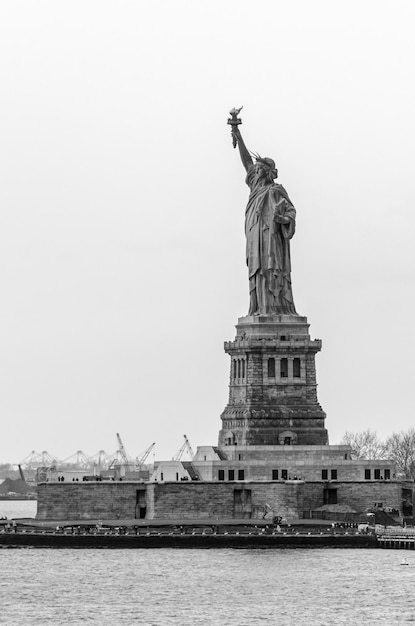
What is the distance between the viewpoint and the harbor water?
332 ft

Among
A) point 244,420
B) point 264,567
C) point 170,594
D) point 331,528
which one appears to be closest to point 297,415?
point 244,420

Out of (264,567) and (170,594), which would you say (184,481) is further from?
(170,594)

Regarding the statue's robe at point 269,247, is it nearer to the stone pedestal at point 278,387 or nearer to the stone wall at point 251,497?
the stone pedestal at point 278,387

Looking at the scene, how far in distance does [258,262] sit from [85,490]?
19.4m

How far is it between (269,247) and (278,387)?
31.5ft

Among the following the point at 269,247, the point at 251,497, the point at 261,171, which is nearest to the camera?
the point at 251,497

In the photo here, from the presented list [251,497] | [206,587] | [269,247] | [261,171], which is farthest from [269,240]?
[206,587]

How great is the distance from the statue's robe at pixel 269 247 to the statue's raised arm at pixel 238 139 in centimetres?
148

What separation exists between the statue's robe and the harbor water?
2261 centimetres

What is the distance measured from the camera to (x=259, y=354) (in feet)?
470

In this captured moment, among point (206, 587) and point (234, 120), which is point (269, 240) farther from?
point (206, 587)

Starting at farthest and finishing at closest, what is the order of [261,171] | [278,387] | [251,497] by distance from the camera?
1. [261,171]
2. [278,387]
3. [251,497]

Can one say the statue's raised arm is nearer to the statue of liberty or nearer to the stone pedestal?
the statue of liberty

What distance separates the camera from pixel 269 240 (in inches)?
5684
